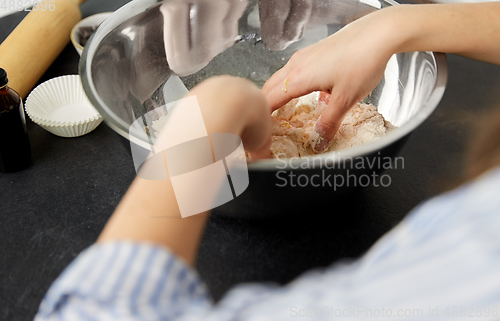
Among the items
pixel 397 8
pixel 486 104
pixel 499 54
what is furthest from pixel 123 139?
pixel 486 104

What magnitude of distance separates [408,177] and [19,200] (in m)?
0.64

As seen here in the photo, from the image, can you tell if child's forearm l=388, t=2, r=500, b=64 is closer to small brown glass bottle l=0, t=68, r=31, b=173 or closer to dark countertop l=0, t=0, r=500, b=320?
dark countertop l=0, t=0, r=500, b=320

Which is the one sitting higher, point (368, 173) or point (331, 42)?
point (331, 42)

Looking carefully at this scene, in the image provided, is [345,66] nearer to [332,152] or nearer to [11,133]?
[332,152]

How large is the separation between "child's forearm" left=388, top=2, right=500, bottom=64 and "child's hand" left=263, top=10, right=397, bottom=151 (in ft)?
0.06

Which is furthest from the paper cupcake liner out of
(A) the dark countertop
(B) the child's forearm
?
(B) the child's forearm

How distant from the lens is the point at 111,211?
1.90 ft

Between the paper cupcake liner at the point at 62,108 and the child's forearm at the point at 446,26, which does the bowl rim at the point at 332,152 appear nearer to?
the child's forearm at the point at 446,26

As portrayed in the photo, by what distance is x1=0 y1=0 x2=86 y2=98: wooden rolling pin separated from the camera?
2.36 ft

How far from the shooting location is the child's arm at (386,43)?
487 mm

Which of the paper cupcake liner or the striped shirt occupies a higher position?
the striped shirt

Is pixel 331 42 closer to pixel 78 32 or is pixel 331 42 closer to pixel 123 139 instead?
pixel 123 139

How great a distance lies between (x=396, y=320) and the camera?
0.23 metres

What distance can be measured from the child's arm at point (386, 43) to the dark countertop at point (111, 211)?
17cm
